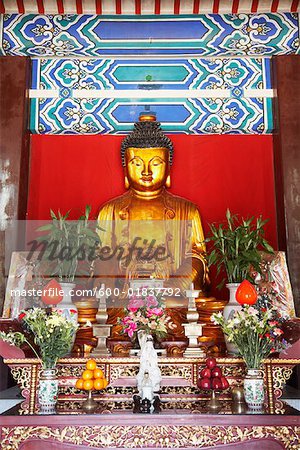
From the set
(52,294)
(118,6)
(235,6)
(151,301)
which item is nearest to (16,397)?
(52,294)

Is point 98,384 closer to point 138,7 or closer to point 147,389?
point 147,389

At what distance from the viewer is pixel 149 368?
304 cm

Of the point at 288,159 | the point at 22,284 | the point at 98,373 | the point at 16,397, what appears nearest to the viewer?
the point at 98,373

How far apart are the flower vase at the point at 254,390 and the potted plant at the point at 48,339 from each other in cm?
106

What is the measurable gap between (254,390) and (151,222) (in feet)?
7.41

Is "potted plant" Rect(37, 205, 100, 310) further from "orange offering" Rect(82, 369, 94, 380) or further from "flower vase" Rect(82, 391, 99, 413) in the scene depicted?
"flower vase" Rect(82, 391, 99, 413)

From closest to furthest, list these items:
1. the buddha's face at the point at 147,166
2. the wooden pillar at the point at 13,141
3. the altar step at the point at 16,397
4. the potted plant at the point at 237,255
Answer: the altar step at the point at 16,397
the potted plant at the point at 237,255
the wooden pillar at the point at 13,141
the buddha's face at the point at 147,166

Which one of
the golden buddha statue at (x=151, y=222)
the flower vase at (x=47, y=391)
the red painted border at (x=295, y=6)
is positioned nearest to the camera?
the flower vase at (x=47, y=391)

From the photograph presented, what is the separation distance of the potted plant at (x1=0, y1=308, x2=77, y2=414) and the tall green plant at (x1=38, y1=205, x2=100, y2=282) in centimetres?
77

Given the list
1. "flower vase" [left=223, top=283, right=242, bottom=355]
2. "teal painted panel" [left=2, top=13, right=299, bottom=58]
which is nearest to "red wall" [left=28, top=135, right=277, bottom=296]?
"teal painted panel" [left=2, top=13, right=299, bottom=58]

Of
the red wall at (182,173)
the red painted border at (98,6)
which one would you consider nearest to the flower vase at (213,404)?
the red wall at (182,173)

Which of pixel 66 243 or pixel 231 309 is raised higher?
pixel 66 243

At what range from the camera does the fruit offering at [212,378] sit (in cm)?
299

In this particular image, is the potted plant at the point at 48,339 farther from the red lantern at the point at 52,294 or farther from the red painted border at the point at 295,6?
the red painted border at the point at 295,6
